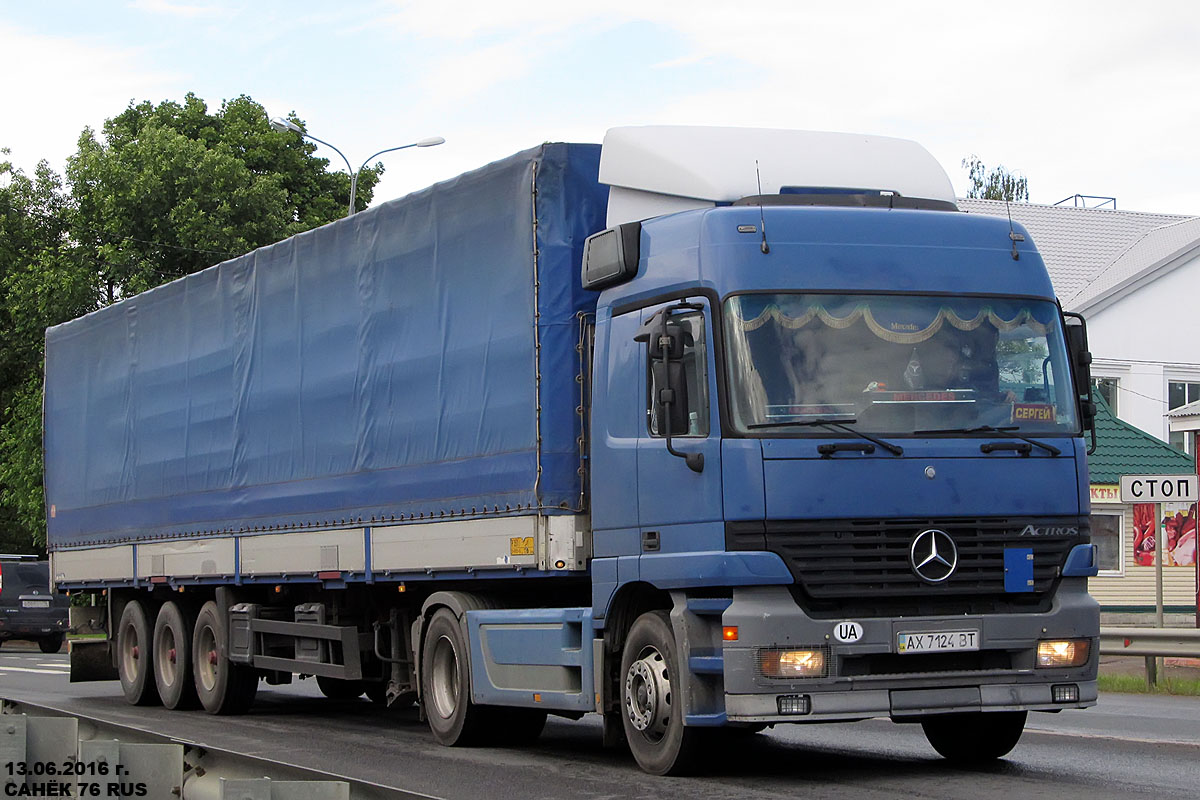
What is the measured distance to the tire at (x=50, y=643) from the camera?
125 ft

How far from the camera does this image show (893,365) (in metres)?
10.2

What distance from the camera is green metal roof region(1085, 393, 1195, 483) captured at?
3294 centimetres

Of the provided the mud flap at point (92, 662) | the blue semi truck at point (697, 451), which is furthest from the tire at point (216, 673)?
the mud flap at point (92, 662)

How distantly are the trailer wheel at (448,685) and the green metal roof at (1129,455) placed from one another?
2182 centimetres

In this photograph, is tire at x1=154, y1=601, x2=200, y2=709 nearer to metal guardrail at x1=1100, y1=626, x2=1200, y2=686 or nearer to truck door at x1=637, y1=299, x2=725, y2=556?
truck door at x1=637, y1=299, x2=725, y2=556

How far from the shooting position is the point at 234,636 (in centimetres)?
1691

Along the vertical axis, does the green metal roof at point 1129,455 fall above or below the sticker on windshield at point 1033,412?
above

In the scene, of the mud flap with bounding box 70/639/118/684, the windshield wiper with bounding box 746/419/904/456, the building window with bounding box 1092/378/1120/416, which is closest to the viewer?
the windshield wiper with bounding box 746/419/904/456

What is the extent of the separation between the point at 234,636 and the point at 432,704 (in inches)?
171

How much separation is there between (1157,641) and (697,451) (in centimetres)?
1062

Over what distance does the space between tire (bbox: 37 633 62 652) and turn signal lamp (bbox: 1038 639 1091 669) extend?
3120cm

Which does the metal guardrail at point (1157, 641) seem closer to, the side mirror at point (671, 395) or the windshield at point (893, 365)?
the windshield at point (893, 365)

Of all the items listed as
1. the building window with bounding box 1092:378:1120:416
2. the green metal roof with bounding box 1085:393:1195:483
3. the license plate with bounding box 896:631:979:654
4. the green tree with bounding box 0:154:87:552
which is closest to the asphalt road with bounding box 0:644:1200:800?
the license plate with bounding box 896:631:979:654

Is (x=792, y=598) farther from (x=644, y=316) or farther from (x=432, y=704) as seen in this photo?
(x=432, y=704)
